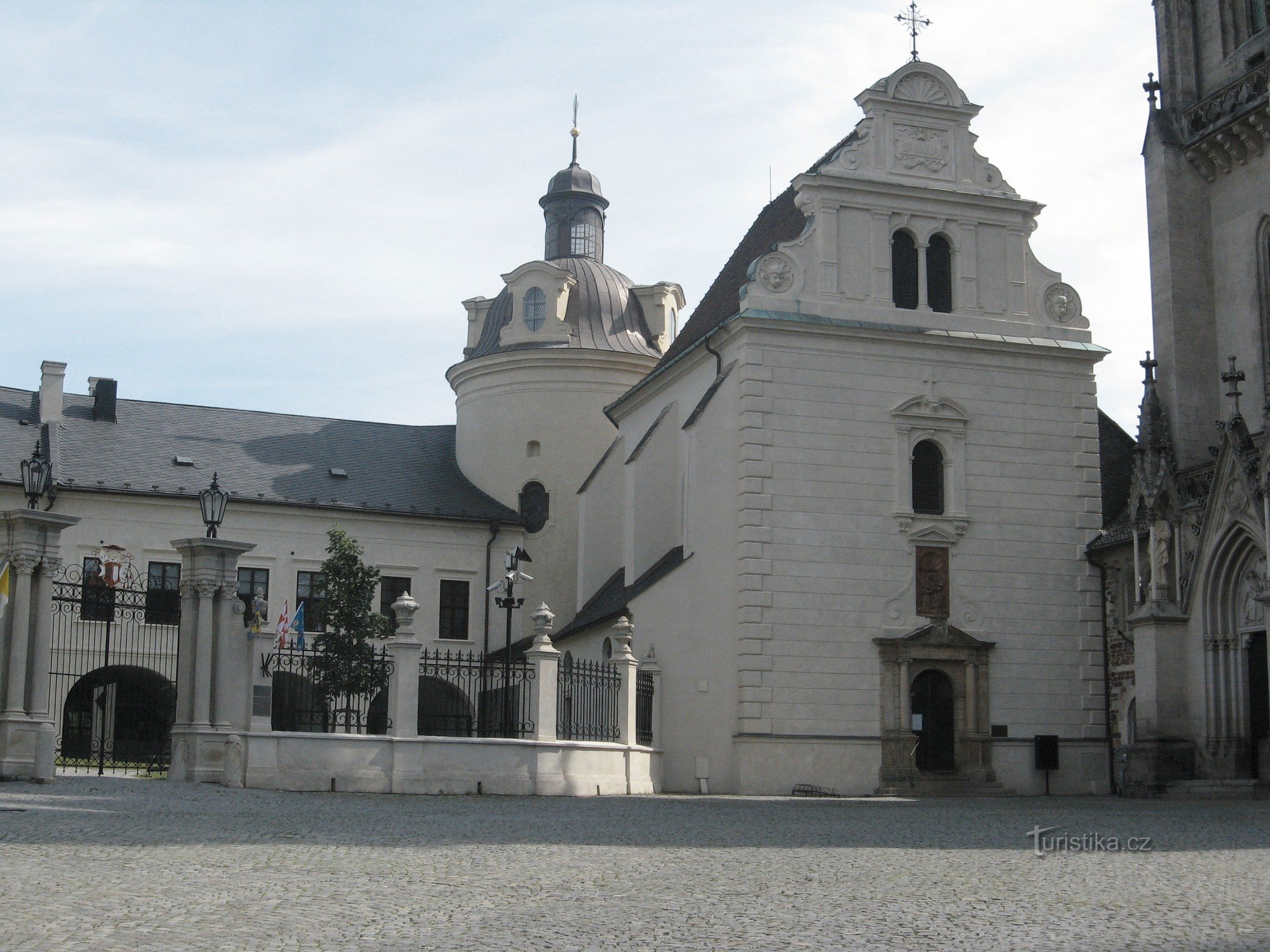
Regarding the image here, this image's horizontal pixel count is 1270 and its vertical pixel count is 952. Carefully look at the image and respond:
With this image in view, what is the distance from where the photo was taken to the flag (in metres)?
24.2

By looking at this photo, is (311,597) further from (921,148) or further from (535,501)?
(921,148)

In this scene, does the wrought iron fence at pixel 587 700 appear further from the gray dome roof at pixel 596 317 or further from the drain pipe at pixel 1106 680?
the gray dome roof at pixel 596 317

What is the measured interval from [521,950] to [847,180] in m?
25.9

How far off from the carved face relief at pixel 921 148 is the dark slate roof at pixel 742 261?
125cm

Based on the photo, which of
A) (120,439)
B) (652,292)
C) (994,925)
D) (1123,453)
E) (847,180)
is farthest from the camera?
(652,292)

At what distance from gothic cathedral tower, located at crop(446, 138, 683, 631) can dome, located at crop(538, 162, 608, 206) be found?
469cm

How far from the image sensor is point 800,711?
99.7 ft

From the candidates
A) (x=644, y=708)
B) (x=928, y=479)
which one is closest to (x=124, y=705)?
(x=644, y=708)

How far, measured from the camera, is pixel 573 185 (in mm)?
51625

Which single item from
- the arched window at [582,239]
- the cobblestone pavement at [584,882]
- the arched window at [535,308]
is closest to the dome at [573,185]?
the arched window at [582,239]

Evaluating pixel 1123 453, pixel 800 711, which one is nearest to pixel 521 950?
pixel 800 711

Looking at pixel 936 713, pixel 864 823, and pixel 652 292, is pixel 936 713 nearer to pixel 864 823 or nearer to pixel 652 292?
pixel 864 823

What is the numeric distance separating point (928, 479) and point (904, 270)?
443 centimetres

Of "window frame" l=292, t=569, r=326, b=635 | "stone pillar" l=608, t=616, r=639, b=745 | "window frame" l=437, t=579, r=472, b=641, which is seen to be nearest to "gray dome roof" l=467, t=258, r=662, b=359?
"window frame" l=437, t=579, r=472, b=641
